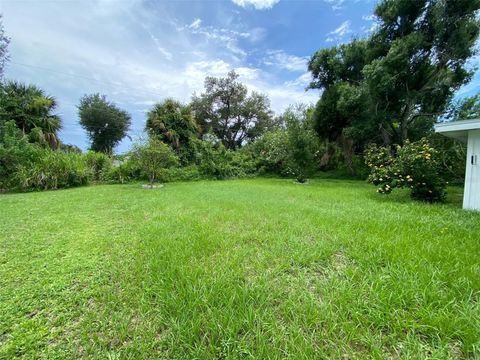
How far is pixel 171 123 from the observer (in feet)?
44.4

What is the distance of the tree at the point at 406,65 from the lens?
25.5 ft

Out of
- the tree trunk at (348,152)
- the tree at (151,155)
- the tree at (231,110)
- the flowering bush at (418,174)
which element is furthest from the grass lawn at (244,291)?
the tree at (231,110)

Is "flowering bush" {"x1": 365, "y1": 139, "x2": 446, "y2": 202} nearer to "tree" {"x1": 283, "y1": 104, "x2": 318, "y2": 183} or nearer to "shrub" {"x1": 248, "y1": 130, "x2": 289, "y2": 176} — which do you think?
"tree" {"x1": 283, "y1": 104, "x2": 318, "y2": 183}

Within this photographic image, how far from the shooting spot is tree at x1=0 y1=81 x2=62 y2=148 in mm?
10359

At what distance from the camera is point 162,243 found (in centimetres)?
262

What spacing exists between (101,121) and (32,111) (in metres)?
7.03

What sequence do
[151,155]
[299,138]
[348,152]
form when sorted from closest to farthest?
[151,155]
[299,138]
[348,152]

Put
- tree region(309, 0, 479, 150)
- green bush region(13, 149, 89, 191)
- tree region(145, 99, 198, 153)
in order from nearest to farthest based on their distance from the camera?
1. tree region(309, 0, 479, 150)
2. green bush region(13, 149, 89, 191)
3. tree region(145, 99, 198, 153)

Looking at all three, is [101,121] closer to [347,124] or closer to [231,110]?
[231,110]

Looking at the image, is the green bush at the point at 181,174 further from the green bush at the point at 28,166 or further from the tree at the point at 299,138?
the tree at the point at 299,138

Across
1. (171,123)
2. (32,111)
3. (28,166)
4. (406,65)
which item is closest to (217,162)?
(171,123)

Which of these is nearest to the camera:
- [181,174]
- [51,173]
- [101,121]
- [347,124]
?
[51,173]

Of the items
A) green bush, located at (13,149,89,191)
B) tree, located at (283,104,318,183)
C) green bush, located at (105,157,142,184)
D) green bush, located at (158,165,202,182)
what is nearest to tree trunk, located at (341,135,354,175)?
tree, located at (283,104,318,183)

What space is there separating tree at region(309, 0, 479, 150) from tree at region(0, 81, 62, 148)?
1487 centimetres
